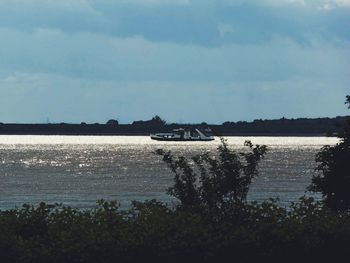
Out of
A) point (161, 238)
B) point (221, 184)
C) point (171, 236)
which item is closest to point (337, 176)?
point (221, 184)

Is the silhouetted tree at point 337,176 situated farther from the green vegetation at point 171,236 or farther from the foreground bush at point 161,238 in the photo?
the foreground bush at point 161,238

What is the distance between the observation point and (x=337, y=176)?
80.9 ft

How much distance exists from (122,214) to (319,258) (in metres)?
3.81

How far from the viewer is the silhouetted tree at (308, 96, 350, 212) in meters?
24.0

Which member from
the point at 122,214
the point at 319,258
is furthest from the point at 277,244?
the point at 122,214

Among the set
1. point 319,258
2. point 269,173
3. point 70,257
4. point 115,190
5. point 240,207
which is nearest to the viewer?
point 70,257

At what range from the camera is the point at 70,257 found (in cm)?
1386

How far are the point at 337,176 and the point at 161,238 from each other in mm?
11501

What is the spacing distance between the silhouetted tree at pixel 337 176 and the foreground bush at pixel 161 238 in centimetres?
810

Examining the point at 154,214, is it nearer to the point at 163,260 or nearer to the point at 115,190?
the point at 163,260

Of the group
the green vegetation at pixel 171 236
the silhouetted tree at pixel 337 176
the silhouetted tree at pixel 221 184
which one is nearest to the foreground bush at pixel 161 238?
the green vegetation at pixel 171 236

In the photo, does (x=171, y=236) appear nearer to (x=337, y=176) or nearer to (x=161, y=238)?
(x=161, y=238)

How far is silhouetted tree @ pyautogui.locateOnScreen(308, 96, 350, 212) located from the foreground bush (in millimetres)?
8104

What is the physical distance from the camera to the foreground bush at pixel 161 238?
1396 centimetres
